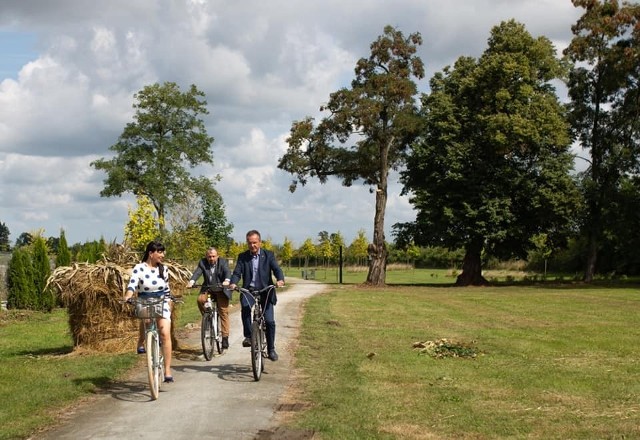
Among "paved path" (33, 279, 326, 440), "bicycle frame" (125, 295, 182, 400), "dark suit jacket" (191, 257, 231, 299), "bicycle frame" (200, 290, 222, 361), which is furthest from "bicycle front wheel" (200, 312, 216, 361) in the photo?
"bicycle frame" (125, 295, 182, 400)

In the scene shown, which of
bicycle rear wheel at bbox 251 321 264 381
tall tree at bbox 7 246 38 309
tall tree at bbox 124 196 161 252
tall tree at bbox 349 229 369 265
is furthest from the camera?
tall tree at bbox 349 229 369 265

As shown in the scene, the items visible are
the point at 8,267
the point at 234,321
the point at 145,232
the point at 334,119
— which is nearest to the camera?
the point at 234,321

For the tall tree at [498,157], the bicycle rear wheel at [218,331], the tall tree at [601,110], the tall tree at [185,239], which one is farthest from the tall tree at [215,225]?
the bicycle rear wheel at [218,331]

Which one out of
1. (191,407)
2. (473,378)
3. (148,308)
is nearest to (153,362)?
(148,308)

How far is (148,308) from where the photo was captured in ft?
31.5

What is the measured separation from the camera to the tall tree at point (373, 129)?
42031 mm

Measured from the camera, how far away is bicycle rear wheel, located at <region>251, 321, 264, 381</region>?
10562 millimetres

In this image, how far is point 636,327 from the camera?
19.5 meters

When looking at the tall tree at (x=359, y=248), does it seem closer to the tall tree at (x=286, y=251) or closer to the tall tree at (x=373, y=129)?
the tall tree at (x=286, y=251)

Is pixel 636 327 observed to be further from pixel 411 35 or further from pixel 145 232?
pixel 411 35

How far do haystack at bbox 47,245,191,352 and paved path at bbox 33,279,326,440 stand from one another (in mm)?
1117

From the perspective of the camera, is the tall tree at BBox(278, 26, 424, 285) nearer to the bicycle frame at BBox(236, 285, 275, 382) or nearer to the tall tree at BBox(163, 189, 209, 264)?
the tall tree at BBox(163, 189, 209, 264)

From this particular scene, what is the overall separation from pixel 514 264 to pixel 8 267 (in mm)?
58714

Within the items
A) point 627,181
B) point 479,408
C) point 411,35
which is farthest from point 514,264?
point 479,408
